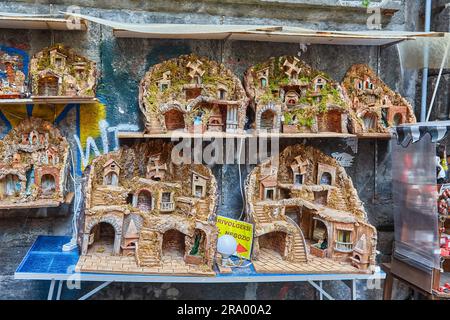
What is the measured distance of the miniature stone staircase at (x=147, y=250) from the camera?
3.40 metres

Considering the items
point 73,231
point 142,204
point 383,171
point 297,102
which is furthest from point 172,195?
point 383,171

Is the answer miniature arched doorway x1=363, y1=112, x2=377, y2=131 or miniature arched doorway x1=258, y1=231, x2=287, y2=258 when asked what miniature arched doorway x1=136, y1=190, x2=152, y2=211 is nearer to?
miniature arched doorway x1=258, y1=231, x2=287, y2=258

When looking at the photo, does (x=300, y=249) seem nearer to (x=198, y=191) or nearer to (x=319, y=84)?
(x=198, y=191)

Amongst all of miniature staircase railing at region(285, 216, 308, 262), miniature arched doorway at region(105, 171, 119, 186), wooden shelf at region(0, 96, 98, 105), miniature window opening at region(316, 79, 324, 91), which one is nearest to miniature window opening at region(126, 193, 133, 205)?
miniature arched doorway at region(105, 171, 119, 186)

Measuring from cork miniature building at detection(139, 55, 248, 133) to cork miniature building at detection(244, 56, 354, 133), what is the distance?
190mm

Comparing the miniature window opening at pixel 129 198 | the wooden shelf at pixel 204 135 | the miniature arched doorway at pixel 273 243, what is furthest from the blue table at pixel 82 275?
the wooden shelf at pixel 204 135

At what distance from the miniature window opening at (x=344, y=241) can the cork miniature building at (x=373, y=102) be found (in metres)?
1.04

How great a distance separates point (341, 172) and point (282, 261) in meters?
1.09

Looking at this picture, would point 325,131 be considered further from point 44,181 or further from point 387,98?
point 44,181

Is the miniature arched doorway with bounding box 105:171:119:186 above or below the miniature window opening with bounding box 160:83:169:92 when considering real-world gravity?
below

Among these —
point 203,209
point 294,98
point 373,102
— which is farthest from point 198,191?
point 373,102

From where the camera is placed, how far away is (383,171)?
4.53 metres

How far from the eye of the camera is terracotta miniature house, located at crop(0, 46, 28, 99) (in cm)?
375

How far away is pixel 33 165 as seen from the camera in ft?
12.4
